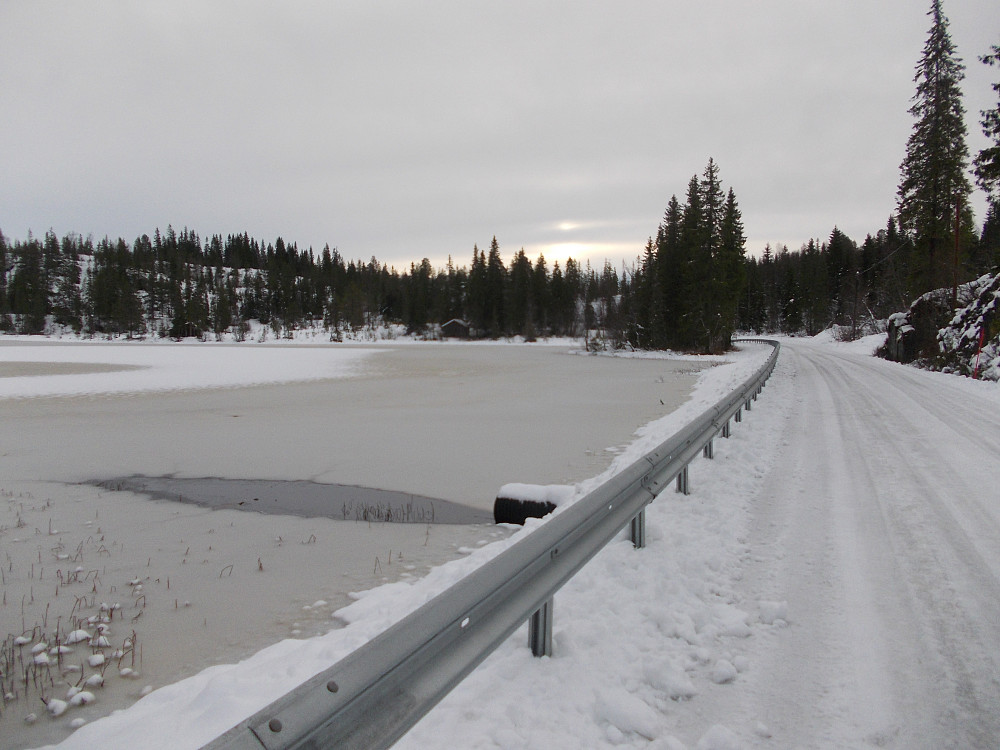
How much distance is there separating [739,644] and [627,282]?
130829mm

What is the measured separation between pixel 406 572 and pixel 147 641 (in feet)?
7.22

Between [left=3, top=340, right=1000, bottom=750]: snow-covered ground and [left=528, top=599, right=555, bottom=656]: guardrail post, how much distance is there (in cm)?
8

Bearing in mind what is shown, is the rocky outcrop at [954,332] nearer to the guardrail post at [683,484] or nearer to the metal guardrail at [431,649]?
the guardrail post at [683,484]

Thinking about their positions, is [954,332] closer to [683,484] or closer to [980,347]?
[980,347]

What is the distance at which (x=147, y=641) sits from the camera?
4430 millimetres

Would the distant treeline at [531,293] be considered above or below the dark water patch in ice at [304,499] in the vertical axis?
above

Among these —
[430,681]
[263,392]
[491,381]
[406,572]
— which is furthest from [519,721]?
[491,381]

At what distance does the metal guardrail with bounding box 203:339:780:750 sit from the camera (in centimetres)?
Answer: 161

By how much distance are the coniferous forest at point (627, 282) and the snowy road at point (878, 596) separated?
761 inches

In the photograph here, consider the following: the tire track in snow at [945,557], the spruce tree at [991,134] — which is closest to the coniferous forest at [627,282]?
the spruce tree at [991,134]

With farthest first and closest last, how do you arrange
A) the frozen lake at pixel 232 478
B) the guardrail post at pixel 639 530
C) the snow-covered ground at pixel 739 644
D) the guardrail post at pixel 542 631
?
1. the guardrail post at pixel 639 530
2. the frozen lake at pixel 232 478
3. the guardrail post at pixel 542 631
4. the snow-covered ground at pixel 739 644

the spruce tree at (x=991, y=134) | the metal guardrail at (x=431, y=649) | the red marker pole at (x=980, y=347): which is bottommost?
the metal guardrail at (x=431, y=649)

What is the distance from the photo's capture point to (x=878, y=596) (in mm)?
3965

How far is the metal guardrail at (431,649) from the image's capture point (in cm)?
161
